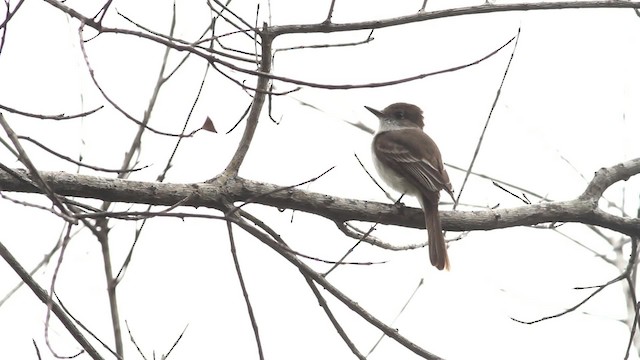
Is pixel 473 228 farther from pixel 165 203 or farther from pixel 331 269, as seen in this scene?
pixel 165 203

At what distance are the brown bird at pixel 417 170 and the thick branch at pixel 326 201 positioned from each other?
24cm

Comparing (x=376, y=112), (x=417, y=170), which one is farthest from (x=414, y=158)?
(x=376, y=112)

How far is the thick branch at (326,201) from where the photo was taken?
443 centimetres

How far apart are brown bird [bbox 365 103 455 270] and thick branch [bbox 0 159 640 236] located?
0.24 metres

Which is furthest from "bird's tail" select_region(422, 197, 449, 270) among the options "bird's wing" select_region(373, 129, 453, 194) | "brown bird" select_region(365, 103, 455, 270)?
"bird's wing" select_region(373, 129, 453, 194)

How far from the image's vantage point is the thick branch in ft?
14.5

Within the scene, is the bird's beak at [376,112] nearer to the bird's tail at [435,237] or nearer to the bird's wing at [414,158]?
the bird's wing at [414,158]

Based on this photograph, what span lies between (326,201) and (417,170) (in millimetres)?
2055

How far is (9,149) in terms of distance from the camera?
4699 millimetres

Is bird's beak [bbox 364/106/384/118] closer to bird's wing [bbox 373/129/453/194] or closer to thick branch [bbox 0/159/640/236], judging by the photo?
bird's wing [bbox 373/129/453/194]

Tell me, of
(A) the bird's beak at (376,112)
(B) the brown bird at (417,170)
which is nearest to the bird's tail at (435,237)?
(B) the brown bird at (417,170)

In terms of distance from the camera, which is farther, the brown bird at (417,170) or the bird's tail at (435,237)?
the brown bird at (417,170)

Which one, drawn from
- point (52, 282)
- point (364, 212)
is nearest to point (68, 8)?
point (52, 282)

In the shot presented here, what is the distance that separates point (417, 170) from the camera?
22.3 feet
